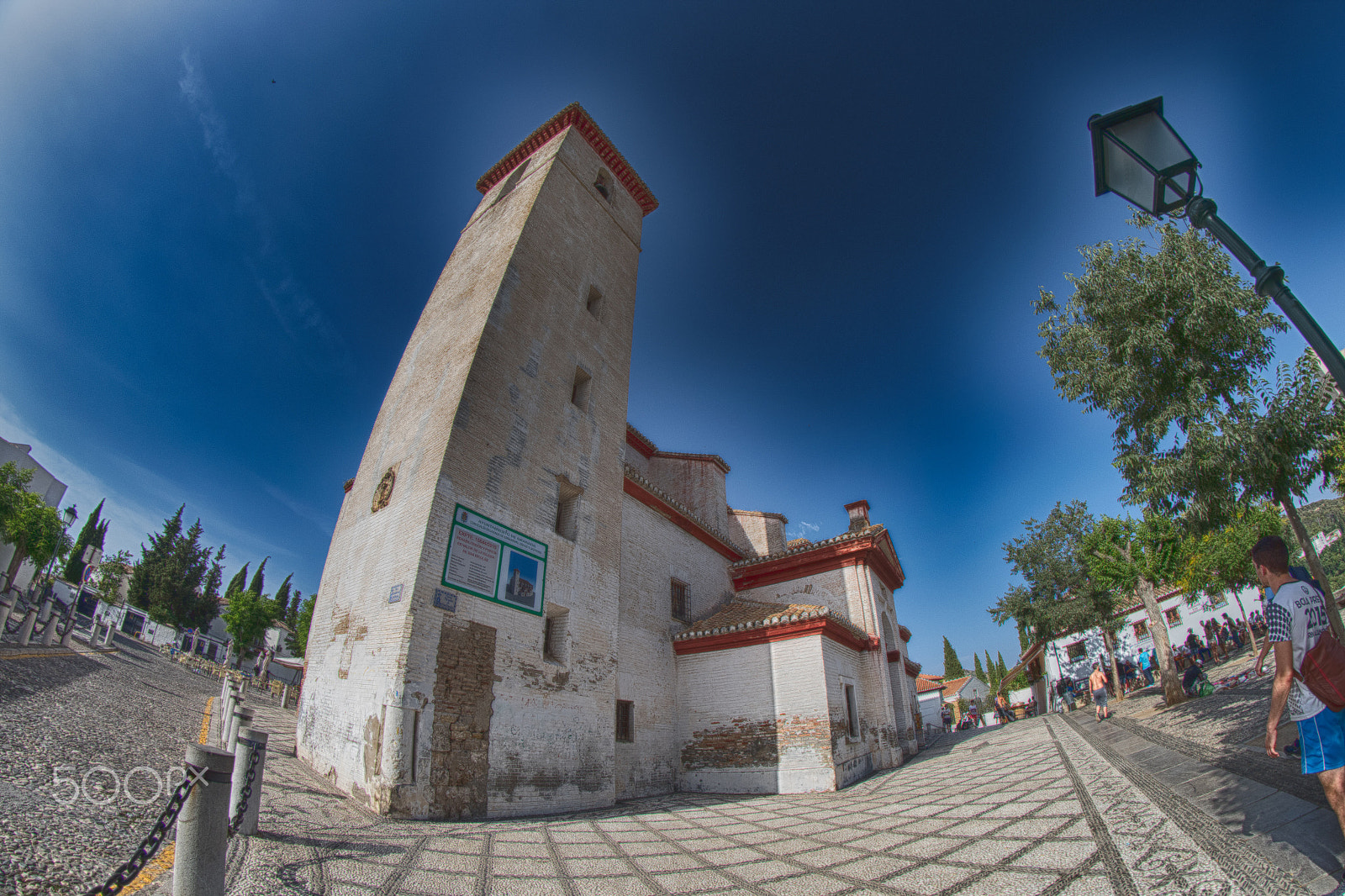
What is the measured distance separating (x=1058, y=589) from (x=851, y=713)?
14197 millimetres

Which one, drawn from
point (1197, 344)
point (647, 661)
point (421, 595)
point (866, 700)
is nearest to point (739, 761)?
point (647, 661)

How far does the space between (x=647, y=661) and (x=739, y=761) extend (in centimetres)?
266

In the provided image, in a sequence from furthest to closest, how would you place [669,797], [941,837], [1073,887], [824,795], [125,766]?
1. [669,797]
2. [824,795]
3. [125,766]
4. [941,837]
5. [1073,887]

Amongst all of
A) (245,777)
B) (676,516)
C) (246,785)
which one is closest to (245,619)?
(676,516)

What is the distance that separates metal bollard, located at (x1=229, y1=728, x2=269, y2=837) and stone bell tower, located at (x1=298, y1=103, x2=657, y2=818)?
2.13 meters

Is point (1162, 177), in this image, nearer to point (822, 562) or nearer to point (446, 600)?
point (446, 600)

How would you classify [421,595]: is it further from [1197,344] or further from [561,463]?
[1197,344]

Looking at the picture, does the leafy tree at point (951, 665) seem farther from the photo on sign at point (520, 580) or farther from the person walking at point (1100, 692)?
the photo on sign at point (520, 580)

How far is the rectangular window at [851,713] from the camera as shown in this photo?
1101 centimetres

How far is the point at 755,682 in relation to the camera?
10.9 metres

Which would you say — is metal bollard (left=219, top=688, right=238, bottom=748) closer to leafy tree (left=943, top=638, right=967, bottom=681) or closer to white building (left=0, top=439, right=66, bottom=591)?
white building (left=0, top=439, right=66, bottom=591)

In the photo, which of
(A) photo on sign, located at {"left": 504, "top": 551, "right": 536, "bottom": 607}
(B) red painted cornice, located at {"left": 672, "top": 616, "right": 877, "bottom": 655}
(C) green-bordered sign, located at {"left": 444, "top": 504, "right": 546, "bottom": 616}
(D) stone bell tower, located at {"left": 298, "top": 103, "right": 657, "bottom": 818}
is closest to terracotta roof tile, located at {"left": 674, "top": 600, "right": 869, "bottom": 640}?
(B) red painted cornice, located at {"left": 672, "top": 616, "right": 877, "bottom": 655}

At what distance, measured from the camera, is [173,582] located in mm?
35562
